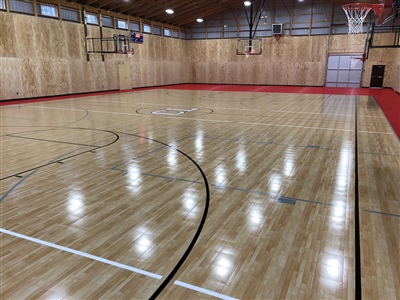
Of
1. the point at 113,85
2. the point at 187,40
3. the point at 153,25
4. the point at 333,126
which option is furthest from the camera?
the point at 187,40

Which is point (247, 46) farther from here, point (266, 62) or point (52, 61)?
point (52, 61)

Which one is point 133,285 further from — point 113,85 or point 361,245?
point 113,85

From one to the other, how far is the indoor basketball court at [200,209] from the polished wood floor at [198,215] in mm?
18

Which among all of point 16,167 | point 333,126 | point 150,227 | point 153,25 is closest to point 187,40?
point 153,25

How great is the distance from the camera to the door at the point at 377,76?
81.5 feet

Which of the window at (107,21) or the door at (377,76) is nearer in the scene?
the window at (107,21)

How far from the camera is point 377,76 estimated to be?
2505 cm

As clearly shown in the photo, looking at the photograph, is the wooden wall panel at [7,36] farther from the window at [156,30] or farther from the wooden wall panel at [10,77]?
the window at [156,30]

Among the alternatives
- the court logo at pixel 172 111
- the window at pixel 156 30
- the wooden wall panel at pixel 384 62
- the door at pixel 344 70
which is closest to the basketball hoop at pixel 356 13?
the door at pixel 344 70

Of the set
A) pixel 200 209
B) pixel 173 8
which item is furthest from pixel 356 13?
pixel 200 209

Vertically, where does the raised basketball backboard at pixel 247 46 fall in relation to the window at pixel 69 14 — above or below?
below

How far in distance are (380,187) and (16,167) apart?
632 cm

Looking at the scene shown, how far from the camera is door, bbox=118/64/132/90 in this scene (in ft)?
77.3

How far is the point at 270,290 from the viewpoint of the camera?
2.74 meters
